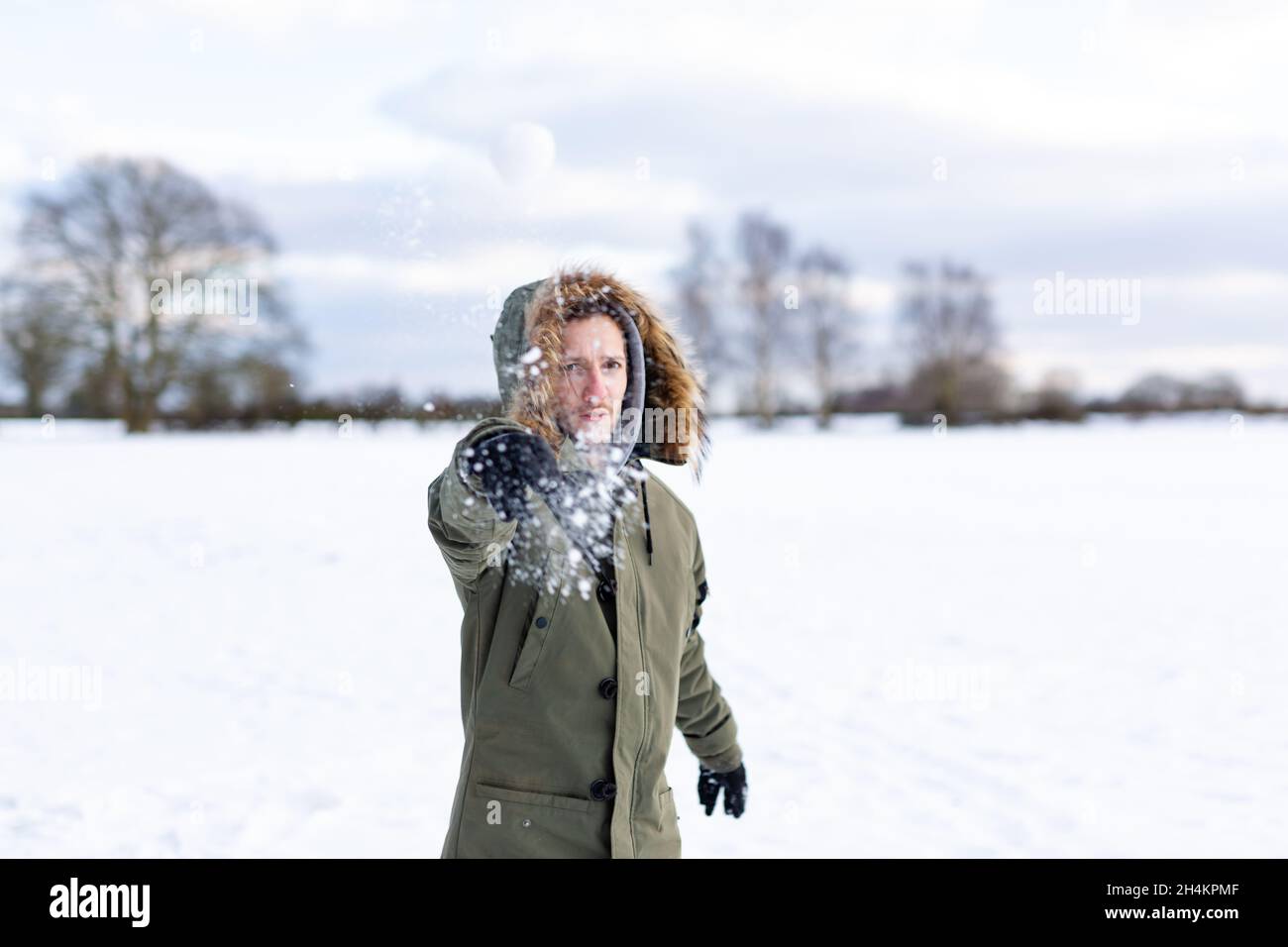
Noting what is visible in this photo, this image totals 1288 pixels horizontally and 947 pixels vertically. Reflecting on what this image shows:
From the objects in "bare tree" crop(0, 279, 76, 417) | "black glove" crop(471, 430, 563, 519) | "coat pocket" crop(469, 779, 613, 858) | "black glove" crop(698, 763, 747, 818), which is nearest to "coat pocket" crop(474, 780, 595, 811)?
"coat pocket" crop(469, 779, 613, 858)

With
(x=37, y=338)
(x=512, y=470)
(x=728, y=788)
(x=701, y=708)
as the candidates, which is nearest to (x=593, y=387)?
(x=512, y=470)

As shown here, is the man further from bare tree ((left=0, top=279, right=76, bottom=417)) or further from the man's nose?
bare tree ((left=0, top=279, right=76, bottom=417))

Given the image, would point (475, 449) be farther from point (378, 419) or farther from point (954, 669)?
point (954, 669)

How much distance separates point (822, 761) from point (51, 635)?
5.63 m

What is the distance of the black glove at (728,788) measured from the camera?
262 cm

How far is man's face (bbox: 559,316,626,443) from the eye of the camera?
73.2 inches

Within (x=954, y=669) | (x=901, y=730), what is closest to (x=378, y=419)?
(x=901, y=730)

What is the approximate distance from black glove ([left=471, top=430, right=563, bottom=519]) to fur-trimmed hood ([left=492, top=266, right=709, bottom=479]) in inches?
5.4

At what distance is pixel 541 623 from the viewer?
1.86 m

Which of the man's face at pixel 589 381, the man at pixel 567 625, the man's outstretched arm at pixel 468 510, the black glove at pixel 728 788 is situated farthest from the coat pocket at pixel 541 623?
the black glove at pixel 728 788

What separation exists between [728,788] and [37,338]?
44.5 ft

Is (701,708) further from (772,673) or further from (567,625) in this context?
(772,673)
